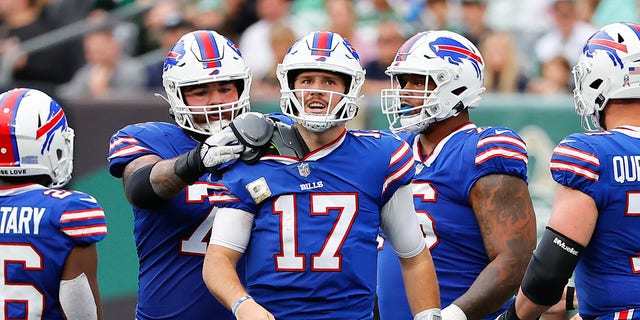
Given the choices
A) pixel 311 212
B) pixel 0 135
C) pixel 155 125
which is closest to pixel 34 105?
pixel 0 135

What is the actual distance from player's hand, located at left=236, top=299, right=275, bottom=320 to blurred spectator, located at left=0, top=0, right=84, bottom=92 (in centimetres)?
628

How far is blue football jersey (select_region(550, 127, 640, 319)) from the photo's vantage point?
4340 mm

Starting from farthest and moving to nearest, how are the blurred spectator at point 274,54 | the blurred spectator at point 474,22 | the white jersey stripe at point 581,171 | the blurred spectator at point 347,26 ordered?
the blurred spectator at point 474,22 < the blurred spectator at point 347,26 < the blurred spectator at point 274,54 < the white jersey stripe at point 581,171

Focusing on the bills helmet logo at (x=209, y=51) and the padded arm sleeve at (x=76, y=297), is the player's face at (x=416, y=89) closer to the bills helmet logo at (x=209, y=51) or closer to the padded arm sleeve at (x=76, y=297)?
the bills helmet logo at (x=209, y=51)

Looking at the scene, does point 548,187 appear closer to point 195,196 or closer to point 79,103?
point 79,103

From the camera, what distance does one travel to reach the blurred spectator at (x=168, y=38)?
1030 centimetres

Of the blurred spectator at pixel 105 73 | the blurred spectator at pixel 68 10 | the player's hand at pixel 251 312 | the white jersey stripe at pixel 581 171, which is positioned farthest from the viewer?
the blurred spectator at pixel 68 10

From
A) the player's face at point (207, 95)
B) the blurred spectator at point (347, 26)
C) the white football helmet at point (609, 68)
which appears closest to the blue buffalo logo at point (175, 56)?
the player's face at point (207, 95)

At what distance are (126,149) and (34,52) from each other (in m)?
5.66

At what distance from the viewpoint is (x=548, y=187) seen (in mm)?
8891

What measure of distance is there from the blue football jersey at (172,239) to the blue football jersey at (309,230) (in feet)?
2.15

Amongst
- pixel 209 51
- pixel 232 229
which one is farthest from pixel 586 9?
pixel 232 229

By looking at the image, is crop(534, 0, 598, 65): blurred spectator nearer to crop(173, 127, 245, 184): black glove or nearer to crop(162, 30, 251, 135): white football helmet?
crop(162, 30, 251, 135): white football helmet

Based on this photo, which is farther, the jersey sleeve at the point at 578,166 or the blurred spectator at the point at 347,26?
the blurred spectator at the point at 347,26
